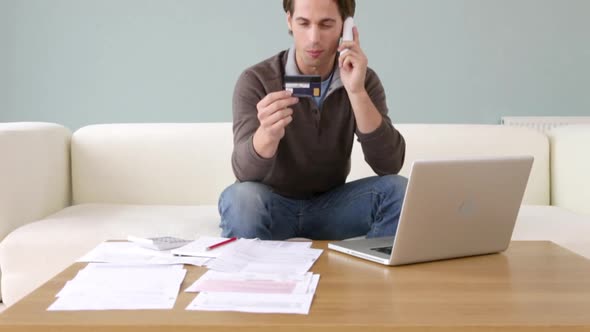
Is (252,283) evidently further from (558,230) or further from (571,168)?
(571,168)

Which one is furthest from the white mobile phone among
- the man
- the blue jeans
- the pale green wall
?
the pale green wall

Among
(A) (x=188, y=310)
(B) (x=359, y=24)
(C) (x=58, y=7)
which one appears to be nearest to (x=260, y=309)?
(A) (x=188, y=310)

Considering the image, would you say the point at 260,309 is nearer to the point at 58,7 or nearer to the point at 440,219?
the point at 440,219

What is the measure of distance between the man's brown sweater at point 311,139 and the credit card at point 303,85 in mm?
277

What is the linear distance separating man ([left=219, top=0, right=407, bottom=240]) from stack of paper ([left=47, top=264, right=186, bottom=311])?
58 cm

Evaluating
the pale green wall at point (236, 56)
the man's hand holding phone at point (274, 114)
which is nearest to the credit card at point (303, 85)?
the man's hand holding phone at point (274, 114)

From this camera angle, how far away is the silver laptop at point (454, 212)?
1.25 m

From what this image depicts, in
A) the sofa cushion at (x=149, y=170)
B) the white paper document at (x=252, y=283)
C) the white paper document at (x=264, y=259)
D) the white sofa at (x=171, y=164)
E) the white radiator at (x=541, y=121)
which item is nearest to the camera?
the white paper document at (x=252, y=283)

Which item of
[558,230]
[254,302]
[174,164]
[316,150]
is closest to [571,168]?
[558,230]

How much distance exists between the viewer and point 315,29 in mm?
1895

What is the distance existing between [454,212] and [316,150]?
2.33 ft

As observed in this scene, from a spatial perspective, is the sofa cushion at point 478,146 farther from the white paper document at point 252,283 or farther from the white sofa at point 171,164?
the white paper document at point 252,283

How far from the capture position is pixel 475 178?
131cm

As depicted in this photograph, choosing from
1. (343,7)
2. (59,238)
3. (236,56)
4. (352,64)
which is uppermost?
(343,7)
